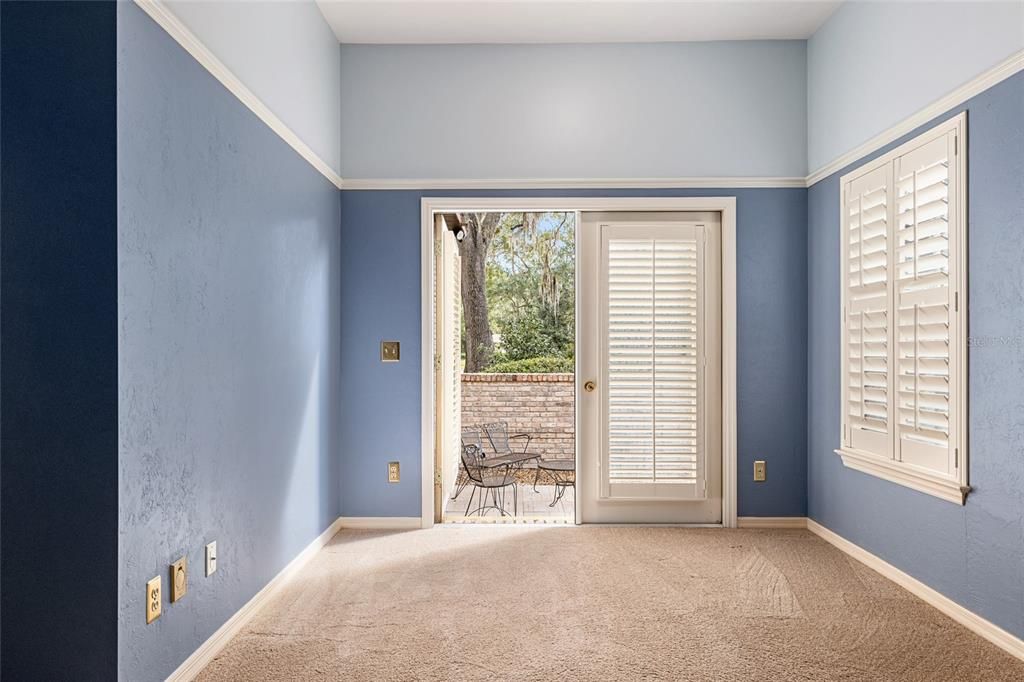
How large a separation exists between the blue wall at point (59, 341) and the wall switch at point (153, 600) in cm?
14

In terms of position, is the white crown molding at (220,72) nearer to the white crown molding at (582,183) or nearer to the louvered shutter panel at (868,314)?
the white crown molding at (582,183)

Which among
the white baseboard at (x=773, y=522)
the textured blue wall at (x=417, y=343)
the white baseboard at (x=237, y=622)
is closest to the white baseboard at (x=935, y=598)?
the white baseboard at (x=773, y=522)

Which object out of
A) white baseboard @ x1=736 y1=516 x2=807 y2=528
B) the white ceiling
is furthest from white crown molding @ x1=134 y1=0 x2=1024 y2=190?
white baseboard @ x1=736 y1=516 x2=807 y2=528

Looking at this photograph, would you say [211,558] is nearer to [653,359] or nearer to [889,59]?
[653,359]

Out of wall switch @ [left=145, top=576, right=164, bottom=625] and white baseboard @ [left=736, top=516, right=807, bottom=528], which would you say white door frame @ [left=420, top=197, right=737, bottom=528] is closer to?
white baseboard @ [left=736, top=516, right=807, bottom=528]

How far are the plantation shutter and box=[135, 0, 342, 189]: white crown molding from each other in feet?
6.30

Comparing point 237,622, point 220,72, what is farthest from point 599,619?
point 220,72

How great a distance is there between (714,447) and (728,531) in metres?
0.52

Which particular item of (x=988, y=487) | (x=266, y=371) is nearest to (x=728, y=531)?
(x=988, y=487)

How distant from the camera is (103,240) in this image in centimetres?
183

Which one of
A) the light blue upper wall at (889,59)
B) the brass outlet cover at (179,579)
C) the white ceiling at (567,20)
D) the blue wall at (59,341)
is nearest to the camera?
the blue wall at (59,341)

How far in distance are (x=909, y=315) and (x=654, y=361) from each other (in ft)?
4.82

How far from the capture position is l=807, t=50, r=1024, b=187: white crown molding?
2395 mm

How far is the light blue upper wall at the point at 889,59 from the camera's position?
251cm
